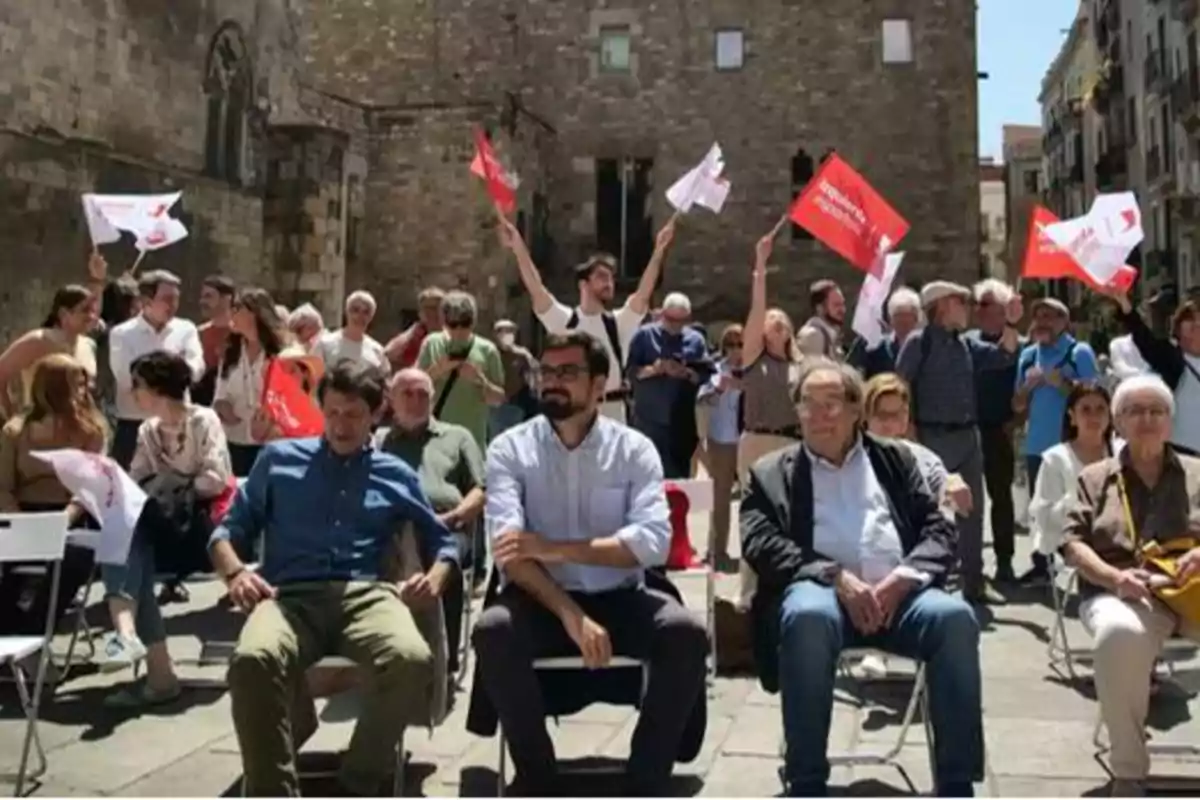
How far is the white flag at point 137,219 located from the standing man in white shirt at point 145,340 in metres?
2.35

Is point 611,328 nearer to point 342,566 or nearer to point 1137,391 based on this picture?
point 342,566

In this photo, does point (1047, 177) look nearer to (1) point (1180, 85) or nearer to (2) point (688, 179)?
(1) point (1180, 85)

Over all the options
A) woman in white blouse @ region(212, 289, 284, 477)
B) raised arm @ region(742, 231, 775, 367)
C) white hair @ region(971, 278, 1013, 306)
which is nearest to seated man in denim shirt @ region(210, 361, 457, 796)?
woman in white blouse @ region(212, 289, 284, 477)

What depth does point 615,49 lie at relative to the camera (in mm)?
25719

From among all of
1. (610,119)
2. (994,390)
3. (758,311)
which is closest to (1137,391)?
(758,311)

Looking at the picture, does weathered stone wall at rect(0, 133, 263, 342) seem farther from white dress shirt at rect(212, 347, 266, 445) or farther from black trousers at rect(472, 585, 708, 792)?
black trousers at rect(472, 585, 708, 792)

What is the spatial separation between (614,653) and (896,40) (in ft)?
74.7

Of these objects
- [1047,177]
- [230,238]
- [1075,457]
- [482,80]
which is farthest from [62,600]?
[1047,177]

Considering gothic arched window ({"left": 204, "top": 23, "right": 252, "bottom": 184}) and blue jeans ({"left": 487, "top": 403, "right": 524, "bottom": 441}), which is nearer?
blue jeans ({"left": 487, "top": 403, "right": 524, "bottom": 441})

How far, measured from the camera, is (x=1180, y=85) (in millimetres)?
33344

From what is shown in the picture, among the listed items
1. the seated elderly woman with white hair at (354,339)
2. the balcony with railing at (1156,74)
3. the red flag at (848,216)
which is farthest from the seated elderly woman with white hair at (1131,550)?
the balcony with railing at (1156,74)

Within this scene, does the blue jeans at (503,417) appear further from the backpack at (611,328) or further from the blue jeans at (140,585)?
the blue jeans at (140,585)

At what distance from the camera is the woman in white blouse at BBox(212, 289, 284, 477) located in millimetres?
7527

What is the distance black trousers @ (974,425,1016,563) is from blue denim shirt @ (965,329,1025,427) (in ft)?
0.52
